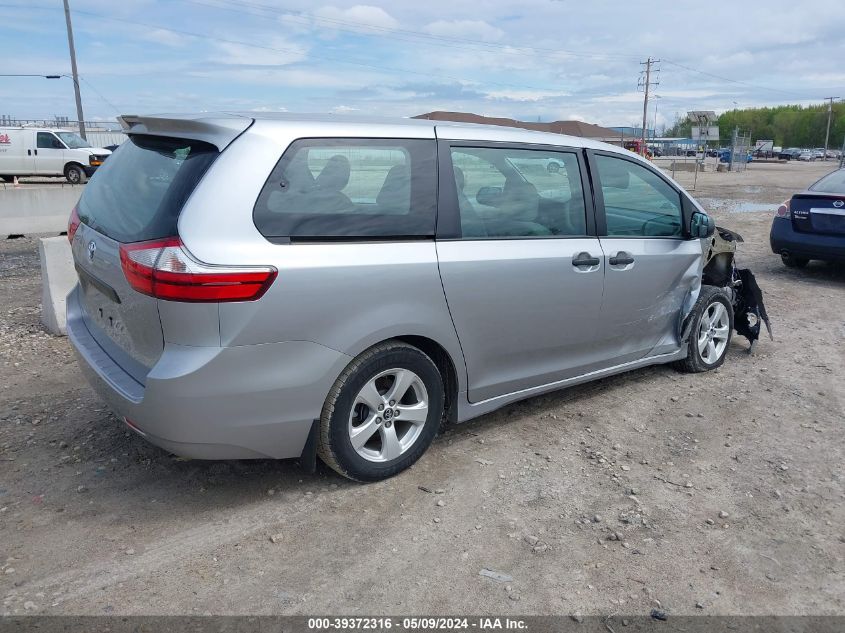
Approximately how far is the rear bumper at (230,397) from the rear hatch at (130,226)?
145 mm

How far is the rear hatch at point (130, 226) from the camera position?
3.05 meters

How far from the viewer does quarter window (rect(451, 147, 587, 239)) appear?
12.3 ft

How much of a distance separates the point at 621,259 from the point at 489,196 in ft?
3.47

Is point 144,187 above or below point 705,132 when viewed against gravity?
below

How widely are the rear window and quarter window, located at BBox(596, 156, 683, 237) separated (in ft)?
8.18

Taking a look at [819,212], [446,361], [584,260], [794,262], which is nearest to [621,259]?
[584,260]

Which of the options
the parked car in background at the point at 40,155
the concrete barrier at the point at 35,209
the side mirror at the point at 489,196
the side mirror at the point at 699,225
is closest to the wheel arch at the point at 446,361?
the side mirror at the point at 489,196

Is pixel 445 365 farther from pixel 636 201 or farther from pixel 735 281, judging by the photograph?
pixel 735 281

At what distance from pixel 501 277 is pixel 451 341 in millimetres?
450

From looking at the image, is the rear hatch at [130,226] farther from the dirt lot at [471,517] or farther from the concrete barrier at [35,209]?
the concrete barrier at [35,209]

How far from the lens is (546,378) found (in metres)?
4.23

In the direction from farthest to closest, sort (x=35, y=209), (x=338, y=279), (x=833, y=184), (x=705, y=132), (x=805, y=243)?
(x=705, y=132) → (x=35, y=209) → (x=833, y=184) → (x=805, y=243) → (x=338, y=279)

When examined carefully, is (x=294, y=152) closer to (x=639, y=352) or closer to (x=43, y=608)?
(x=43, y=608)

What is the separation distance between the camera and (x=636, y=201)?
15.6ft
